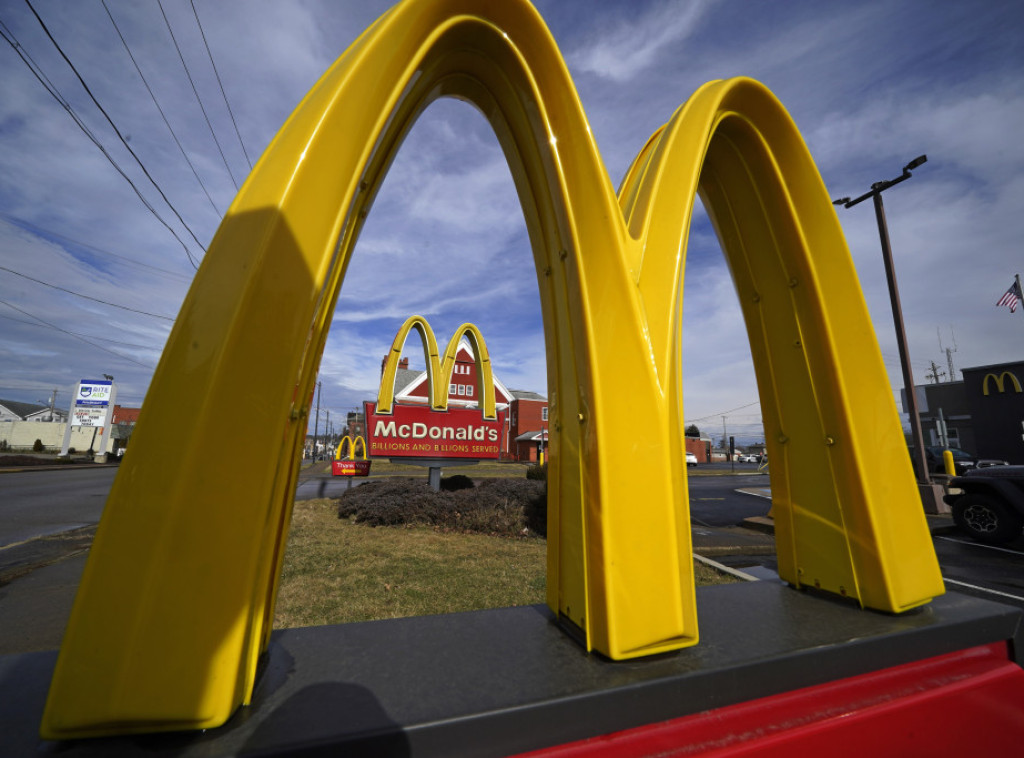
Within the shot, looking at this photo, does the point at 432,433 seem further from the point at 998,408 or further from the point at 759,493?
the point at 998,408

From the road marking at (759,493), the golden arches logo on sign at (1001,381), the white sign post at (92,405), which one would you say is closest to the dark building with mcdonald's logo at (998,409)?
the golden arches logo on sign at (1001,381)

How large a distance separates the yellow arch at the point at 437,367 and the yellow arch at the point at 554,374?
33.7 feet

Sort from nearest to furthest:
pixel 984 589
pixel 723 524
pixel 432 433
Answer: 1. pixel 984 589
2. pixel 723 524
3. pixel 432 433

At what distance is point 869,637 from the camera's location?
5.11 feet

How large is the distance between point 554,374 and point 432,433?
10373 millimetres

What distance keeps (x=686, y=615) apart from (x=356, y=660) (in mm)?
1102

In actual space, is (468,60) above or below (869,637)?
above

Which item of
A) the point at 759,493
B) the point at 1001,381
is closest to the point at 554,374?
the point at 759,493

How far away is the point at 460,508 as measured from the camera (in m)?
9.19

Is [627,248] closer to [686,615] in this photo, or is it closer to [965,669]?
[686,615]

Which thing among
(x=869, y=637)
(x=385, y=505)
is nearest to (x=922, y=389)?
(x=385, y=505)

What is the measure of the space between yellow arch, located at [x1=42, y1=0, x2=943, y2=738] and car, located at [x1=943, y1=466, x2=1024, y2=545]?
7.86 metres

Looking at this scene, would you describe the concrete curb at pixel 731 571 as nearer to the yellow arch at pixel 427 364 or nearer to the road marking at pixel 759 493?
the yellow arch at pixel 427 364

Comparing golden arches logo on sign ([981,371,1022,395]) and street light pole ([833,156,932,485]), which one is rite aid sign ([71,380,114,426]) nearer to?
street light pole ([833,156,932,485])
